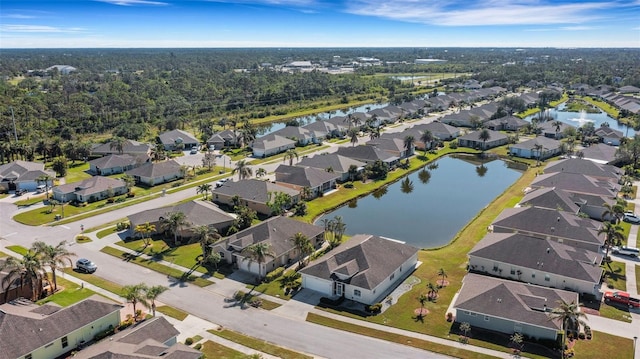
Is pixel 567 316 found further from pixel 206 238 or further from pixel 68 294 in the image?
pixel 68 294

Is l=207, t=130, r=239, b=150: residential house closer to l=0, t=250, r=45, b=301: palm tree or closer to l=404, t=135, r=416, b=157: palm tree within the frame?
l=404, t=135, r=416, b=157: palm tree

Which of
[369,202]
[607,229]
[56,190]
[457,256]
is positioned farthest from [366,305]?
[56,190]

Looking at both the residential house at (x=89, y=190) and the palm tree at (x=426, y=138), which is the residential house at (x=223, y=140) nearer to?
the residential house at (x=89, y=190)

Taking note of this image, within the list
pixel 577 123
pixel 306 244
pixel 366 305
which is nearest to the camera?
pixel 366 305

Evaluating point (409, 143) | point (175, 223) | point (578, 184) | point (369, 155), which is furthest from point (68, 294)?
point (409, 143)

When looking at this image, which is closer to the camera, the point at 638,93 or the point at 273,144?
the point at 273,144

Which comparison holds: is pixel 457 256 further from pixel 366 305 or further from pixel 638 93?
pixel 638 93

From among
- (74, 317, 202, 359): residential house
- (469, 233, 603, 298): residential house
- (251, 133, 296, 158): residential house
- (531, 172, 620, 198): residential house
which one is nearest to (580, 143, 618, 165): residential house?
(531, 172, 620, 198): residential house
